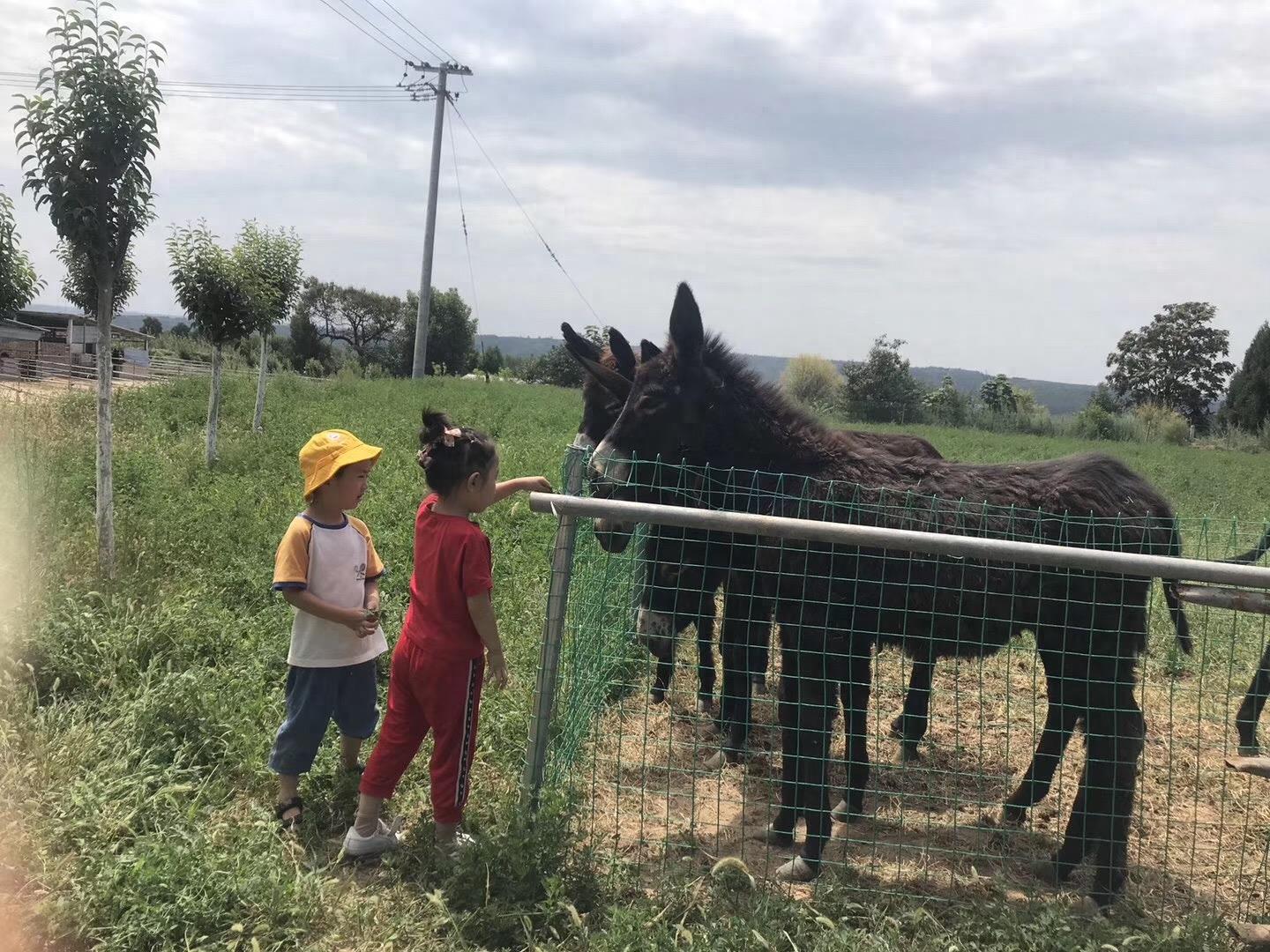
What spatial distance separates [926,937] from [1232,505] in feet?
55.1

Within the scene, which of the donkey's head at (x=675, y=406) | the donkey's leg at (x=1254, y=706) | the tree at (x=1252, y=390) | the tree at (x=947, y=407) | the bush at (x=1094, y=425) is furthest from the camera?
the tree at (x=1252, y=390)

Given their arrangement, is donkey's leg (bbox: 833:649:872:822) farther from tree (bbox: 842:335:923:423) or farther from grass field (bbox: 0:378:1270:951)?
tree (bbox: 842:335:923:423)

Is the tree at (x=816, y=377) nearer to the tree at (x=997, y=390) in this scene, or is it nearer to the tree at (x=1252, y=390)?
the tree at (x=997, y=390)

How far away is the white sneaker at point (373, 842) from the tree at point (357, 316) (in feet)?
237

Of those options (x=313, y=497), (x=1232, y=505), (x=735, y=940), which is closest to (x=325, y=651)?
(x=313, y=497)

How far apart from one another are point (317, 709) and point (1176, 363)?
76501 mm

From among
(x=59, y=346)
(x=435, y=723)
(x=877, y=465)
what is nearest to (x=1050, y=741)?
(x=877, y=465)

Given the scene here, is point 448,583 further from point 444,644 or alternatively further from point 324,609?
point 324,609

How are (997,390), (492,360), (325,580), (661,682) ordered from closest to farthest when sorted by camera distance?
1. (325,580)
2. (661,682)
3. (997,390)
4. (492,360)

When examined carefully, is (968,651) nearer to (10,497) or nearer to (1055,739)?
(1055,739)

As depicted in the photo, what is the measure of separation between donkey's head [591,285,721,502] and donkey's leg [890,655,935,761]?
1.80 m

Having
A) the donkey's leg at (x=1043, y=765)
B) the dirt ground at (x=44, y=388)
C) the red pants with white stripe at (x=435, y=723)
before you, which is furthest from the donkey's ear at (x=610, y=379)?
the dirt ground at (x=44, y=388)

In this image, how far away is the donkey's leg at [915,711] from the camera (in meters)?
4.45

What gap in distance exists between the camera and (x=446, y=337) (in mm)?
65188
